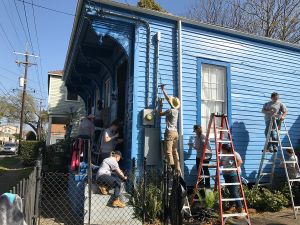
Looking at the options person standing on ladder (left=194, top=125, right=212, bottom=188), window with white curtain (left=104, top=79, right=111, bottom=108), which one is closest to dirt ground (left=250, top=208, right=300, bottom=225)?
person standing on ladder (left=194, top=125, right=212, bottom=188)

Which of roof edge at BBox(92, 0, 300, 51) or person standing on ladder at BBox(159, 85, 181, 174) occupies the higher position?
roof edge at BBox(92, 0, 300, 51)

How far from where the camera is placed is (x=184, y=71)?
29.1 feet

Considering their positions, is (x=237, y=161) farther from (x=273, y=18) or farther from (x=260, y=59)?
(x=273, y=18)

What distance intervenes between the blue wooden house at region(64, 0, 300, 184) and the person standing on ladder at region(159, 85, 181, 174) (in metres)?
0.44

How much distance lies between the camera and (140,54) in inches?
332

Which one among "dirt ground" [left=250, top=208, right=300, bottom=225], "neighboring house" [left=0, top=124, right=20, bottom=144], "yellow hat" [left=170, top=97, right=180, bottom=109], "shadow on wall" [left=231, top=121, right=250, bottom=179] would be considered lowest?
"dirt ground" [left=250, top=208, right=300, bottom=225]

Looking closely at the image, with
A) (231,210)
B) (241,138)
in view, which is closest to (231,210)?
(231,210)

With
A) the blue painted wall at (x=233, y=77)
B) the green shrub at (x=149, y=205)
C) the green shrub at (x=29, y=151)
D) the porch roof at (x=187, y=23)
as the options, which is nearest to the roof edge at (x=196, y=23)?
the porch roof at (x=187, y=23)

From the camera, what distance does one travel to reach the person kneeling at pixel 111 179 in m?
6.80

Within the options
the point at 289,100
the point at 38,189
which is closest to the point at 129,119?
the point at 38,189

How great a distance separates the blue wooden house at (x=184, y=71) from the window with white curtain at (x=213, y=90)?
28 millimetres

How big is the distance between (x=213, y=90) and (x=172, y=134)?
8.01ft

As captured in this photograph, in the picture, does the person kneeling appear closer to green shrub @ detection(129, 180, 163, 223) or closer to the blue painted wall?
green shrub @ detection(129, 180, 163, 223)

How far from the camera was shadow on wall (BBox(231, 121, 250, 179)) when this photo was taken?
9414 mm
